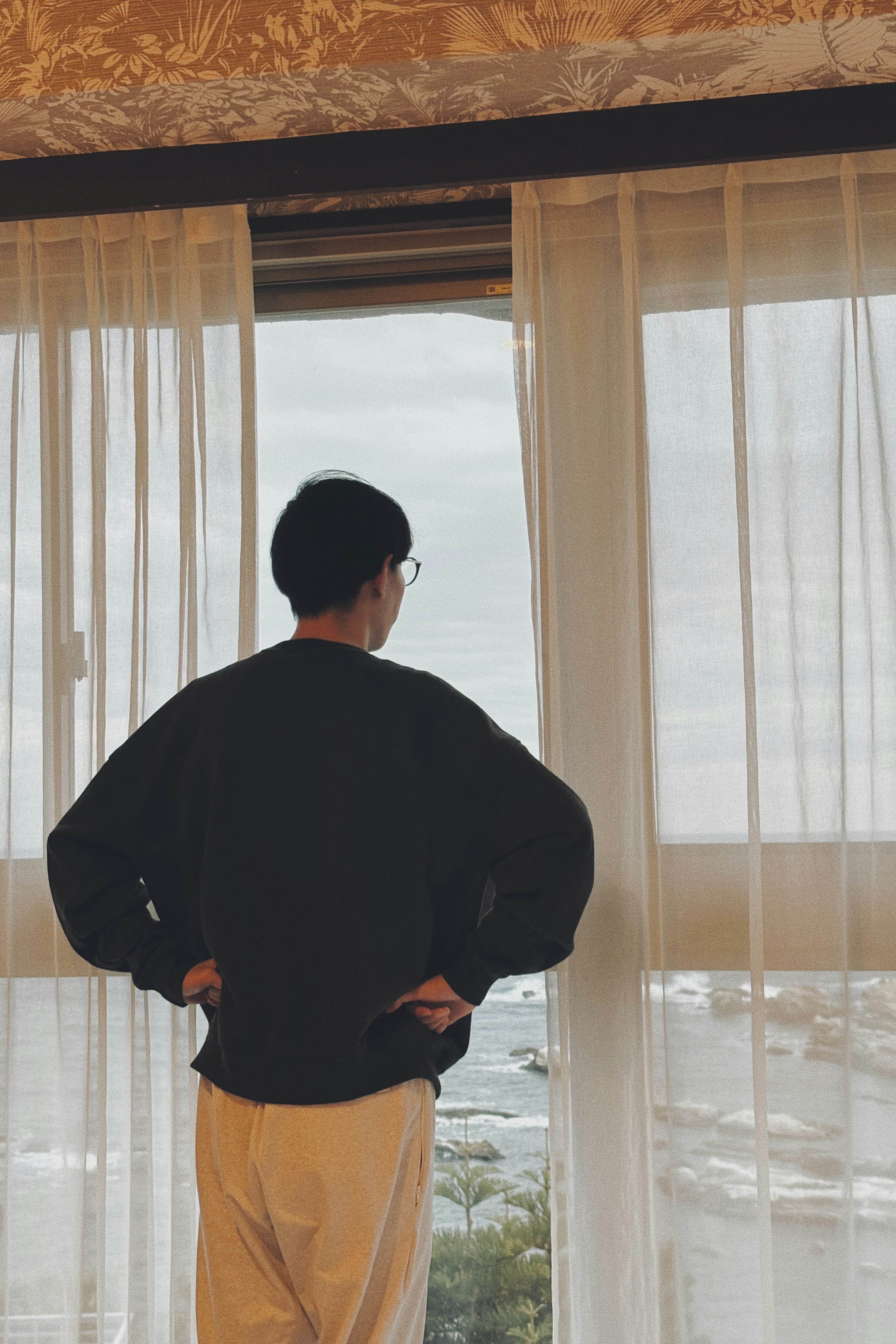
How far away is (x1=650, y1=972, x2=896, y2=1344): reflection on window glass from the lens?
161cm

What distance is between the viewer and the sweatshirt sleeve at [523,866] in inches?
54.4

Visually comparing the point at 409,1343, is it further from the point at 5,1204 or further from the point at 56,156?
the point at 56,156

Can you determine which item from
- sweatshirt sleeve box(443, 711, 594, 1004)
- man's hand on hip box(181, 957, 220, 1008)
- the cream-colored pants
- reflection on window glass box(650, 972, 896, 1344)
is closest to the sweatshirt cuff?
sweatshirt sleeve box(443, 711, 594, 1004)

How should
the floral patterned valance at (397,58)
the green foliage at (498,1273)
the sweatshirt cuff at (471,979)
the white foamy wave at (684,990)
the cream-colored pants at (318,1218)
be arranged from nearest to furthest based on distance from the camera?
the cream-colored pants at (318,1218), the sweatshirt cuff at (471,979), the floral patterned valance at (397,58), the white foamy wave at (684,990), the green foliage at (498,1273)

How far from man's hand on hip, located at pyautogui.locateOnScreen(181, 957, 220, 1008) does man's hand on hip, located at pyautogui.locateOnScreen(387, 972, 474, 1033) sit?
0.77ft

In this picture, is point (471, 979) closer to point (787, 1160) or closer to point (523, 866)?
point (523, 866)

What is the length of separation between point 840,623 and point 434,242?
3.03 ft

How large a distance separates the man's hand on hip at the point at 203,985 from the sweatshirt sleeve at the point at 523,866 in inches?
11.9

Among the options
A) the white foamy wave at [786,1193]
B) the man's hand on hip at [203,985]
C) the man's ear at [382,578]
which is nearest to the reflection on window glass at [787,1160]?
the white foamy wave at [786,1193]

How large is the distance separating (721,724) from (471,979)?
58cm

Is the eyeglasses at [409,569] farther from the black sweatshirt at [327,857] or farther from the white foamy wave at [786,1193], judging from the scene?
the white foamy wave at [786,1193]

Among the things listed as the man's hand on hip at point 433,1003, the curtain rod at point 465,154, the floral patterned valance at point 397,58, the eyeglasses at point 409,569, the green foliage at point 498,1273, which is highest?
the floral patterned valance at point 397,58

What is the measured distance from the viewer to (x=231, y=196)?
1766 millimetres

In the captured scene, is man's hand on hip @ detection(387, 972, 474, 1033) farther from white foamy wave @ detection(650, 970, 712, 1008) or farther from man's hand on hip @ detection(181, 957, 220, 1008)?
white foamy wave @ detection(650, 970, 712, 1008)
